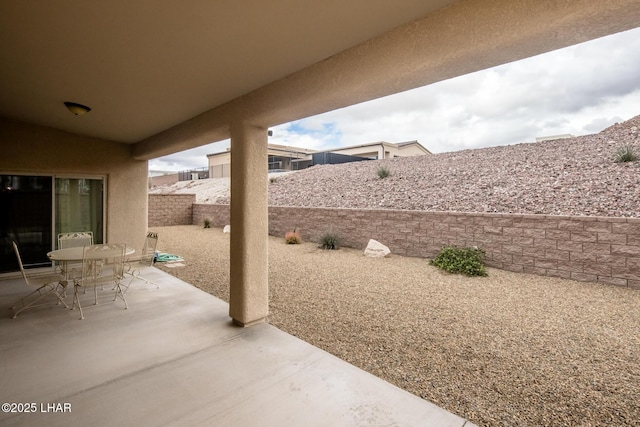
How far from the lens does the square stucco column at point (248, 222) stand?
11.6 feet

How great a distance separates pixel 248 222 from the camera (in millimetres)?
3594

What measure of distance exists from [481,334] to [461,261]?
3075mm

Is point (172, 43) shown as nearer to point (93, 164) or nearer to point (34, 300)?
point (34, 300)

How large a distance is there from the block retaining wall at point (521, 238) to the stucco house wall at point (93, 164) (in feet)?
18.6

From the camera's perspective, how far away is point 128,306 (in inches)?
169

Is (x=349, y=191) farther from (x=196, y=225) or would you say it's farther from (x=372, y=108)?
(x=196, y=225)

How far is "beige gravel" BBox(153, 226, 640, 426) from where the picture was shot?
234 cm

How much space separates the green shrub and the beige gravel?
0.29 meters

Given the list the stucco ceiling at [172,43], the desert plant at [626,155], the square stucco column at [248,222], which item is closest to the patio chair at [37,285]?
the stucco ceiling at [172,43]

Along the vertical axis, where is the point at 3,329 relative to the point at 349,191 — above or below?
below

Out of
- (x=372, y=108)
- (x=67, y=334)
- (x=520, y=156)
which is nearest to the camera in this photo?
(x=67, y=334)

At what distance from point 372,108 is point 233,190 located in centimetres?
1293

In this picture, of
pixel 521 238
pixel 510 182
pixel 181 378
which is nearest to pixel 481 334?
pixel 181 378

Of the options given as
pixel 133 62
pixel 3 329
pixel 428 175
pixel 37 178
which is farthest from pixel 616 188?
pixel 37 178
